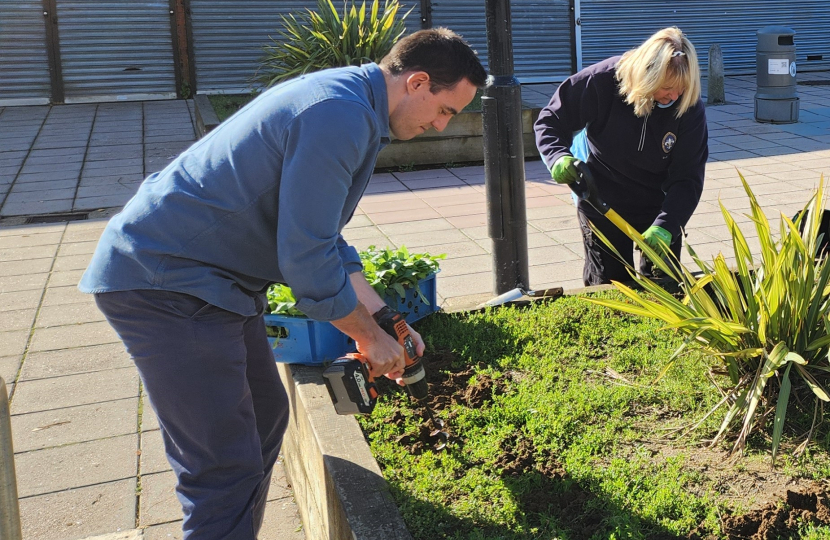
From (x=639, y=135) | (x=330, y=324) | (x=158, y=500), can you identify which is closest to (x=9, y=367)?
(x=158, y=500)

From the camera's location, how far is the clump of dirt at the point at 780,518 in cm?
255

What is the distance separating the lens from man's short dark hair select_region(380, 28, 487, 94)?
236cm

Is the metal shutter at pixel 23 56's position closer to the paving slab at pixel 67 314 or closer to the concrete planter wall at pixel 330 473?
the paving slab at pixel 67 314

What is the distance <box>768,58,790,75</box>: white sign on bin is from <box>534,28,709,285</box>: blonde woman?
731 cm

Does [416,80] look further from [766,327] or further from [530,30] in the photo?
[530,30]

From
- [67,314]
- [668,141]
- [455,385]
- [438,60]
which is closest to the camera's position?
[438,60]

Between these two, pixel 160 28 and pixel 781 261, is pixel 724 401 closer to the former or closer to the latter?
pixel 781 261

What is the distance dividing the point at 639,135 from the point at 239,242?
259cm

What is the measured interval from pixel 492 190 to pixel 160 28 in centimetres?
933

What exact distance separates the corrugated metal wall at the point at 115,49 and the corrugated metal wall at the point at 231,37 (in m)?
0.44

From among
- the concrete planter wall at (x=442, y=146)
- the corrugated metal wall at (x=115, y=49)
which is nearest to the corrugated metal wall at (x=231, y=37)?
the corrugated metal wall at (x=115, y=49)

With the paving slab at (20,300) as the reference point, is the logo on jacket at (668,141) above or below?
above

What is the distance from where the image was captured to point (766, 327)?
3123mm

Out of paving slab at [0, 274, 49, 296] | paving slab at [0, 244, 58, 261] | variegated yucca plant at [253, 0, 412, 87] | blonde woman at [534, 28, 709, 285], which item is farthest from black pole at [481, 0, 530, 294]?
variegated yucca plant at [253, 0, 412, 87]
